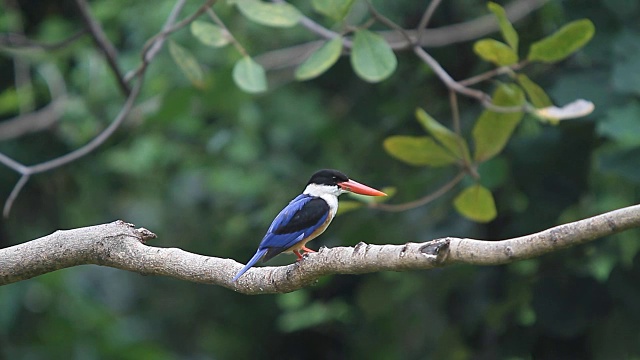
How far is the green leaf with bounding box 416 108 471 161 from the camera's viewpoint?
322 centimetres

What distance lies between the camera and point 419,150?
3342 mm

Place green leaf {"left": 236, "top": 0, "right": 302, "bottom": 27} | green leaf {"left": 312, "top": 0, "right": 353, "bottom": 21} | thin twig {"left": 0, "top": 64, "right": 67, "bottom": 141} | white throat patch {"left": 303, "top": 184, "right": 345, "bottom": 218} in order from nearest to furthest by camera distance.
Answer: white throat patch {"left": 303, "top": 184, "right": 345, "bottom": 218} → green leaf {"left": 312, "top": 0, "right": 353, "bottom": 21} → green leaf {"left": 236, "top": 0, "right": 302, "bottom": 27} → thin twig {"left": 0, "top": 64, "right": 67, "bottom": 141}

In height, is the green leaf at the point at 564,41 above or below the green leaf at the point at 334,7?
below

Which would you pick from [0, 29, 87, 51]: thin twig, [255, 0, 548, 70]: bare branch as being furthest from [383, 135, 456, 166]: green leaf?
[0, 29, 87, 51]: thin twig

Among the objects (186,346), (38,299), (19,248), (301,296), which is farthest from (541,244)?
(186,346)

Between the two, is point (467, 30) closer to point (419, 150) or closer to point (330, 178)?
point (419, 150)

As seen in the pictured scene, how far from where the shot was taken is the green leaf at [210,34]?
3.46 meters

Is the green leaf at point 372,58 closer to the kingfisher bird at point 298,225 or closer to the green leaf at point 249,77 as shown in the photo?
the green leaf at point 249,77

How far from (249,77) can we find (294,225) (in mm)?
843

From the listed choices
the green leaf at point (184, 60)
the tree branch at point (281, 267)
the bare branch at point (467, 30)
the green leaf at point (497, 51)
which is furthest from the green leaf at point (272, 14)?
the tree branch at point (281, 267)

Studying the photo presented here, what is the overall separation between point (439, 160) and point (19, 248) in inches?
58.1

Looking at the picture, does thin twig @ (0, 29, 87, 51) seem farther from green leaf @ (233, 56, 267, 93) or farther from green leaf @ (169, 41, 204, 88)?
green leaf @ (233, 56, 267, 93)

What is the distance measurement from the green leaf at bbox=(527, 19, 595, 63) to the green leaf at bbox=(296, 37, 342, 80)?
65 centimetres

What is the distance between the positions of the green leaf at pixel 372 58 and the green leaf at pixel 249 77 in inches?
13.5
